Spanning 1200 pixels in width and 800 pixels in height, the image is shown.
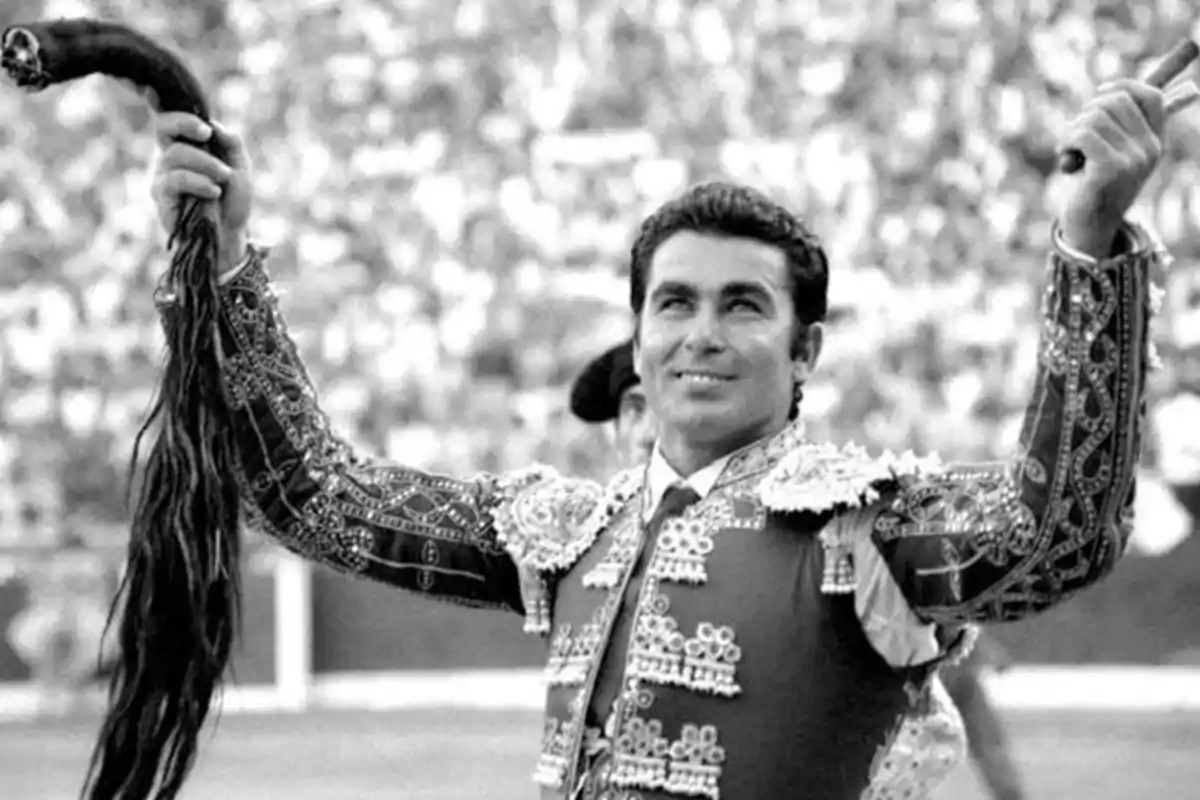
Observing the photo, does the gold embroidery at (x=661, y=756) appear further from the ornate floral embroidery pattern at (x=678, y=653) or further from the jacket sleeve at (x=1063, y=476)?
the jacket sleeve at (x=1063, y=476)

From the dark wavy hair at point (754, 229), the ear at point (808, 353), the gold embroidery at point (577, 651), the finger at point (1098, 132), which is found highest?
the finger at point (1098, 132)

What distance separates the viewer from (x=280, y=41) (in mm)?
14141

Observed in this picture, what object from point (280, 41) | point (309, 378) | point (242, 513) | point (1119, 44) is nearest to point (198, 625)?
point (242, 513)

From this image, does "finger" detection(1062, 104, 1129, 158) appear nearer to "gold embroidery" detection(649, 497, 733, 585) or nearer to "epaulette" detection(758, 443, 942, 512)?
"epaulette" detection(758, 443, 942, 512)

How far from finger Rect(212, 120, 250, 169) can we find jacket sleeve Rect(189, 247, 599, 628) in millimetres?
110

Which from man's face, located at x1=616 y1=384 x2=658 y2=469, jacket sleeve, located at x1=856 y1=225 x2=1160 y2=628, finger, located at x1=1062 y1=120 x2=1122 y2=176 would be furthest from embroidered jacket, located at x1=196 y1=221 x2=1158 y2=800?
man's face, located at x1=616 y1=384 x2=658 y2=469

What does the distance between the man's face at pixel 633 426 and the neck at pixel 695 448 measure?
961mm

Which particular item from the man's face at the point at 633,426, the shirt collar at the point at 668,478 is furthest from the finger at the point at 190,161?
the man's face at the point at 633,426

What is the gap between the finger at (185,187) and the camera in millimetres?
2434

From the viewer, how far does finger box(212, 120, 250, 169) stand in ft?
8.20

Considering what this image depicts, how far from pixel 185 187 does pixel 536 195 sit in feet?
35.7

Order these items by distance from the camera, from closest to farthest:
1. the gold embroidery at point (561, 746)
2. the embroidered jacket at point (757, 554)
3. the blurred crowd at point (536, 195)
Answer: the embroidered jacket at point (757, 554) < the gold embroidery at point (561, 746) < the blurred crowd at point (536, 195)

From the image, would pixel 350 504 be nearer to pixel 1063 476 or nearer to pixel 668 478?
pixel 668 478

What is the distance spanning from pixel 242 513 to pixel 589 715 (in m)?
0.46
